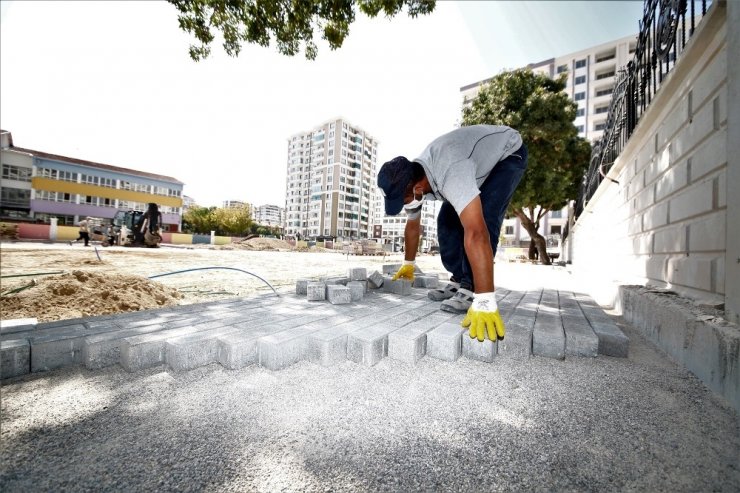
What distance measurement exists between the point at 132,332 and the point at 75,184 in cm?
4931

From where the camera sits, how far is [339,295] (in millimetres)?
2895

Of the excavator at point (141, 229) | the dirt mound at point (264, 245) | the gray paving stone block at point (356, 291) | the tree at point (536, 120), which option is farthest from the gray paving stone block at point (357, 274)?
the dirt mound at point (264, 245)

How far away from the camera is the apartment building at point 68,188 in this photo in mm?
34094

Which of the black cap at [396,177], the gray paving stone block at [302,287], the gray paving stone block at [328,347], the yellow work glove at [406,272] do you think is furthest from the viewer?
the yellow work glove at [406,272]

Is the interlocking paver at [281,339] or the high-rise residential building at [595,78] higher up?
the high-rise residential building at [595,78]

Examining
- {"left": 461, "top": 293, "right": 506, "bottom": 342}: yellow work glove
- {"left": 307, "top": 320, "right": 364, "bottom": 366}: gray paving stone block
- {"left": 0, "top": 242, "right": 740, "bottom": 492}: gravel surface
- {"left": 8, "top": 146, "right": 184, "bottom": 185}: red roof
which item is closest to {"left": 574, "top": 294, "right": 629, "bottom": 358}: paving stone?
{"left": 0, "top": 242, "right": 740, "bottom": 492}: gravel surface

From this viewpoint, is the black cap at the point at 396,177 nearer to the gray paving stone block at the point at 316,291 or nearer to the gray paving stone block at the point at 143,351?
the gray paving stone block at the point at 316,291

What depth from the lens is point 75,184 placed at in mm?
36625

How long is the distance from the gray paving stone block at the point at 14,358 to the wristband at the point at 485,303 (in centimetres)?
251

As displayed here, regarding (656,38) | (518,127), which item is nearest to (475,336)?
(656,38)

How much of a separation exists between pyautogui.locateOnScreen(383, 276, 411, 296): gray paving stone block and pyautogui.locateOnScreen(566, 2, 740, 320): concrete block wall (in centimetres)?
234

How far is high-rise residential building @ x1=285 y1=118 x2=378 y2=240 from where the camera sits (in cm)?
7525

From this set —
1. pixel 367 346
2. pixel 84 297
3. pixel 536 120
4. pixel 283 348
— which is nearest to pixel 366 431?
pixel 367 346

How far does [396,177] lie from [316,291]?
4.40 ft
